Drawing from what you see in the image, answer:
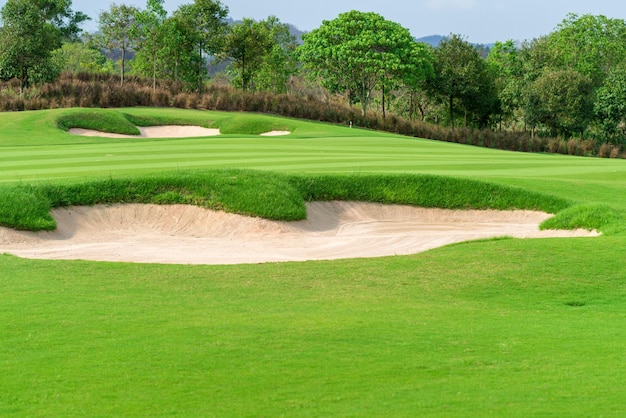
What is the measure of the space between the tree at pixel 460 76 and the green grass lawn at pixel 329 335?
182ft

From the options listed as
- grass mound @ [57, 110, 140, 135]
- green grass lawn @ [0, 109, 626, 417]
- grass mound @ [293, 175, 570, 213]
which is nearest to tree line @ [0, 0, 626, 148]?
grass mound @ [57, 110, 140, 135]

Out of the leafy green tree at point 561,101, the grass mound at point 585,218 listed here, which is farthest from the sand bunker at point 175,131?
the leafy green tree at point 561,101

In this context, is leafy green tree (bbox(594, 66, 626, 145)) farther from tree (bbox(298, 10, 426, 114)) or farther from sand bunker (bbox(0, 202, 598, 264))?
sand bunker (bbox(0, 202, 598, 264))

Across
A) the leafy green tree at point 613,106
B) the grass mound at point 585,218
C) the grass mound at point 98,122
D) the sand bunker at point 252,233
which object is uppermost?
the leafy green tree at point 613,106

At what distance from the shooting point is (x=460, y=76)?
69562 millimetres

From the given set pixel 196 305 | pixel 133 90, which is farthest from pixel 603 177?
pixel 133 90

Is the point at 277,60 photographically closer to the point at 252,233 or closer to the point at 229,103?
the point at 229,103

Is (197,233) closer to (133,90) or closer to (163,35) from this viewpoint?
(133,90)

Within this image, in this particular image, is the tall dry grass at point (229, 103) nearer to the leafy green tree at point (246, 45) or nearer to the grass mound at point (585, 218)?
the leafy green tree at point (246, 45)

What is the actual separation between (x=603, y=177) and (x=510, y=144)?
1586 inches

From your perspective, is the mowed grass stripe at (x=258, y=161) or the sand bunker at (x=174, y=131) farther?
the sand bunker at (x=174, y=131)

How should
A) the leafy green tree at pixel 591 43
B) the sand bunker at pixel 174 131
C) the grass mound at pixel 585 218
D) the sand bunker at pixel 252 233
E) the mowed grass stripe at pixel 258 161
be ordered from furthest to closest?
the leafy green tree at pixel 591 43 < the sand bunker at pixel 174 131 < the mowed grass stripe at pixel 258 161 < the grass mound at pixel 585 218 < the sand bunker at pixel 252 233

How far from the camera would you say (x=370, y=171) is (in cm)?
2217

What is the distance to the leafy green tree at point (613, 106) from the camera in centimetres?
6819
